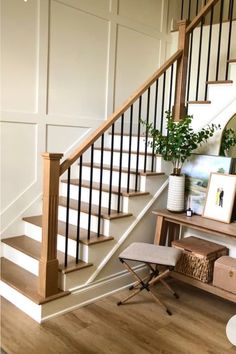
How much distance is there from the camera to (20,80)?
323 centimetres

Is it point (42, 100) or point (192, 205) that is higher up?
point (42, 100)

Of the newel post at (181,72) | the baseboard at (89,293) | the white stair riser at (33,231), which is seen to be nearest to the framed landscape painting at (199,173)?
the newel post at (181,72)

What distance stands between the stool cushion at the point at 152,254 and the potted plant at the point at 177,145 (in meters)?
0.44

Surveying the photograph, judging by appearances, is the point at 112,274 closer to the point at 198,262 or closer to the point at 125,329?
the point at 125,329

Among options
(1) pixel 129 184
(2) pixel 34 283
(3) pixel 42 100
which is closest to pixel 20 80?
(3) pixel 42 100

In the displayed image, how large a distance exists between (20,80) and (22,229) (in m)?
1.38

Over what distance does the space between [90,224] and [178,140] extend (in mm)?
1028

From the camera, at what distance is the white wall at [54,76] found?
3.20m

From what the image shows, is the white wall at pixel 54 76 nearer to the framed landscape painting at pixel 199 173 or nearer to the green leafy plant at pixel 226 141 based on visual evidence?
the framed landscape painting at pixel 199 173

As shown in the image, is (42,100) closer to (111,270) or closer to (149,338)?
(111,270)

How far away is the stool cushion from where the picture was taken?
262 centimetres

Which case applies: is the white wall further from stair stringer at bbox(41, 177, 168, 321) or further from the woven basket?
the woven basket

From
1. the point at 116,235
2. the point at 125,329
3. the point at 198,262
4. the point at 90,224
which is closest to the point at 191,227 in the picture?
the point at 198,262

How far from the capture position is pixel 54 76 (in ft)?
11.4
